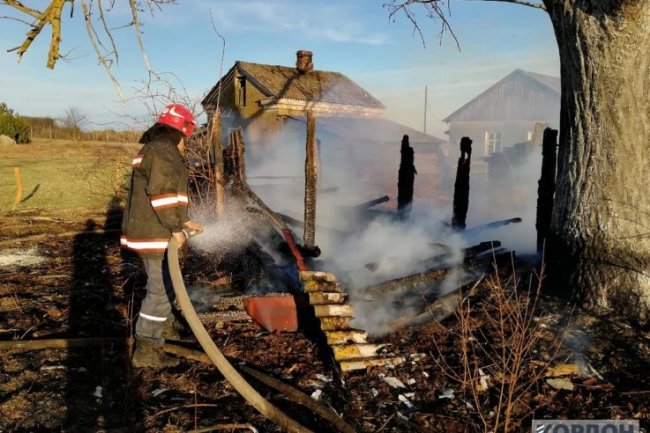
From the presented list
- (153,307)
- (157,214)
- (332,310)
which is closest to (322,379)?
(332,310)

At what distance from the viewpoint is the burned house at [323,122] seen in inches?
914

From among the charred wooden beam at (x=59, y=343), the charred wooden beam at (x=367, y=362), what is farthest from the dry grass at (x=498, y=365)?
the charred wooden beam at (x=59, y=343)

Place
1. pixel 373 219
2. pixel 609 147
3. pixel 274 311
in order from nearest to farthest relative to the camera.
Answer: pixel 609 147
pixel 274 311
pixel 373 219

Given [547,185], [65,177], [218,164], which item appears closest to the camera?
[547,185]

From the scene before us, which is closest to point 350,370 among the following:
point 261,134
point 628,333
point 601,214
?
point 628,333

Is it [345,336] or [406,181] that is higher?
[406,181]

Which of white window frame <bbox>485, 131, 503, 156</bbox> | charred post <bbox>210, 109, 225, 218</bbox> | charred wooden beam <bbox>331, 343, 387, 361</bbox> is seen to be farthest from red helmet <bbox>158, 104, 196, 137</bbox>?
white window frame <bbox>485, 131, 503, 156</bbox>

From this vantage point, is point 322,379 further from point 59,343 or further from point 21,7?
point 21,7

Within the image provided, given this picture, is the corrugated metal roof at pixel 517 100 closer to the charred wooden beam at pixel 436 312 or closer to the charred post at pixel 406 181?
the charred post at pixel 406 181

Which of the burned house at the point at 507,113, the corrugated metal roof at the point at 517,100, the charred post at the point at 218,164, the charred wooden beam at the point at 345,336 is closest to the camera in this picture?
the charred wooden beam at the point at 345,336

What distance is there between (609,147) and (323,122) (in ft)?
71.6

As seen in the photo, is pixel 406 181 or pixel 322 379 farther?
pixel 406 181

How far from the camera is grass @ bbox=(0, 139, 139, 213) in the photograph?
14930mm

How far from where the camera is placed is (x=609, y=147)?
4824mm
